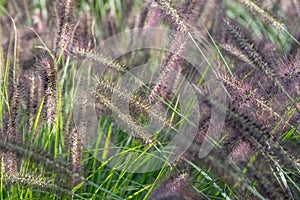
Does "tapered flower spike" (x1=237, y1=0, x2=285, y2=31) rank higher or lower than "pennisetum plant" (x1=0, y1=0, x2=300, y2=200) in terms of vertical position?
higher

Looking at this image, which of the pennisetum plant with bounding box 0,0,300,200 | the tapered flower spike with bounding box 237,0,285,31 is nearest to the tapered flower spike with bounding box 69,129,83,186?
the pennisetum plant with bounding box 0,0,300,200

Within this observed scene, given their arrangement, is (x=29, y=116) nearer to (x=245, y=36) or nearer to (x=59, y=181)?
(x=59, y=181)

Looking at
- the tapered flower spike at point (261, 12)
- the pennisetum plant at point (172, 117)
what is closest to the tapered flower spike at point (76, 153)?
the pennisetum plant at point (172, 117)

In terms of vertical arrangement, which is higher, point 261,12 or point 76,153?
point 261,12

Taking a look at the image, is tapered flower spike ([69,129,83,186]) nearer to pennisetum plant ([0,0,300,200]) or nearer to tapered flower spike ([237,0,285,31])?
pennisetum plant ([0,0,300,200])

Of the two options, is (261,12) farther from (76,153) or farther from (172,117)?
(76,153)

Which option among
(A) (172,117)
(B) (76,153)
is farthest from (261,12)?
(B) (76,153)

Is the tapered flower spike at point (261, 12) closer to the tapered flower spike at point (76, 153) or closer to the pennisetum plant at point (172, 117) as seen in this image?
the pennisetum plant at point (172, 117)

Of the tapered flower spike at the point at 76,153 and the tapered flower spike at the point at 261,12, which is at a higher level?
the tapered flower spike at the point at 261,12

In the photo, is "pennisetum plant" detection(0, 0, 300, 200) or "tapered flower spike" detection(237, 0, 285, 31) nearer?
"pennisetum plant" detection(0, 0, 300, 200)

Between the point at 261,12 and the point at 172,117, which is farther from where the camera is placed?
the point at 172,117

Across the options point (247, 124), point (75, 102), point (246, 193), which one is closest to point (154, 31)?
point (75, 102)

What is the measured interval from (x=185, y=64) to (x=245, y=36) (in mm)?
354

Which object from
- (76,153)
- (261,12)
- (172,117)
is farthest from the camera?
(172,117)
